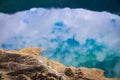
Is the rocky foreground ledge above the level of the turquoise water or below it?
below

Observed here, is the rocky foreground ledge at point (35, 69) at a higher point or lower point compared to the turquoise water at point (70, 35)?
lower

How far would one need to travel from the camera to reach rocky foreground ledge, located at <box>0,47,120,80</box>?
351 cm

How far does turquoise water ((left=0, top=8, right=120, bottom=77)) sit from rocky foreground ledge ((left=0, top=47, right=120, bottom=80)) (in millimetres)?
71

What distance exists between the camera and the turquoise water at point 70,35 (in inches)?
141

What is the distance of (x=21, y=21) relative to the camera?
12.6 ft

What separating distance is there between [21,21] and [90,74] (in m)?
1.10

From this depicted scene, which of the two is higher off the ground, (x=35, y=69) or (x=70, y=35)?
(x=70, y=35)

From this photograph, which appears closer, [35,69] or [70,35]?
[35,69]

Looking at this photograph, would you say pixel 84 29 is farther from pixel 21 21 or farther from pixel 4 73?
pixel 4 73

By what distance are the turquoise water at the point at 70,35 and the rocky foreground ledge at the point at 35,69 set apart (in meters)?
0.07

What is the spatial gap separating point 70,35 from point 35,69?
59cm

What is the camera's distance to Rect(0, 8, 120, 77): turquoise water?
359 cm

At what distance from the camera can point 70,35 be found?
370 centimetres

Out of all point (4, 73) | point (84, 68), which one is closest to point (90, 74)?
point (84, 68)
